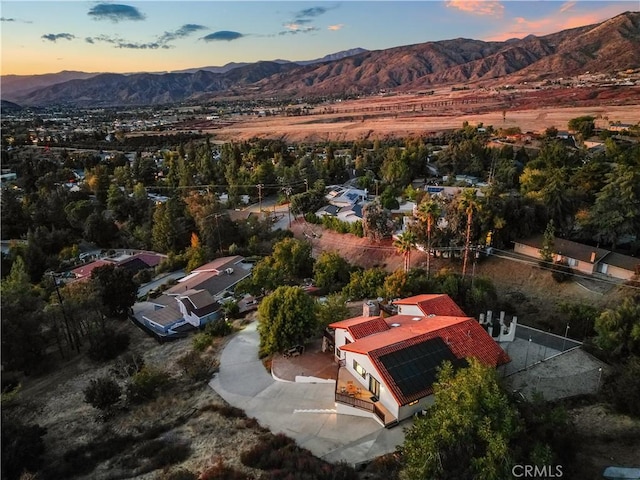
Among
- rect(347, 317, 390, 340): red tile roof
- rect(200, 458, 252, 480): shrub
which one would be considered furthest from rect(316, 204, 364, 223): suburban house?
rect(200, 458, 252, 480): shrub

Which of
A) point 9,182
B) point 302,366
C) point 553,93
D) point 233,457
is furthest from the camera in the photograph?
point 553,93

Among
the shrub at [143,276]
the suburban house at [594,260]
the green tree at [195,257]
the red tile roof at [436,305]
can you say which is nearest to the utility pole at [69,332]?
the shrub at [143,276]

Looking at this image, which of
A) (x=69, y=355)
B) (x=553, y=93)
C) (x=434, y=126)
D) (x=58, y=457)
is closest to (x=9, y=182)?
(x=69, y=355)

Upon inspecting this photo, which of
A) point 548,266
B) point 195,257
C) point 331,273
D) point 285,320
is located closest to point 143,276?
point 195,257

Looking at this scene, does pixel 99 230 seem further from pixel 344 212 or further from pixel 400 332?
pixel 400 332

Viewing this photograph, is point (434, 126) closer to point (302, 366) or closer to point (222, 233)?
point (222, 233)

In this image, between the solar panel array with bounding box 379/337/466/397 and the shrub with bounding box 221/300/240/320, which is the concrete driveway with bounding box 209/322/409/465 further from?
the shrub with bounding box 221/300/240/320
